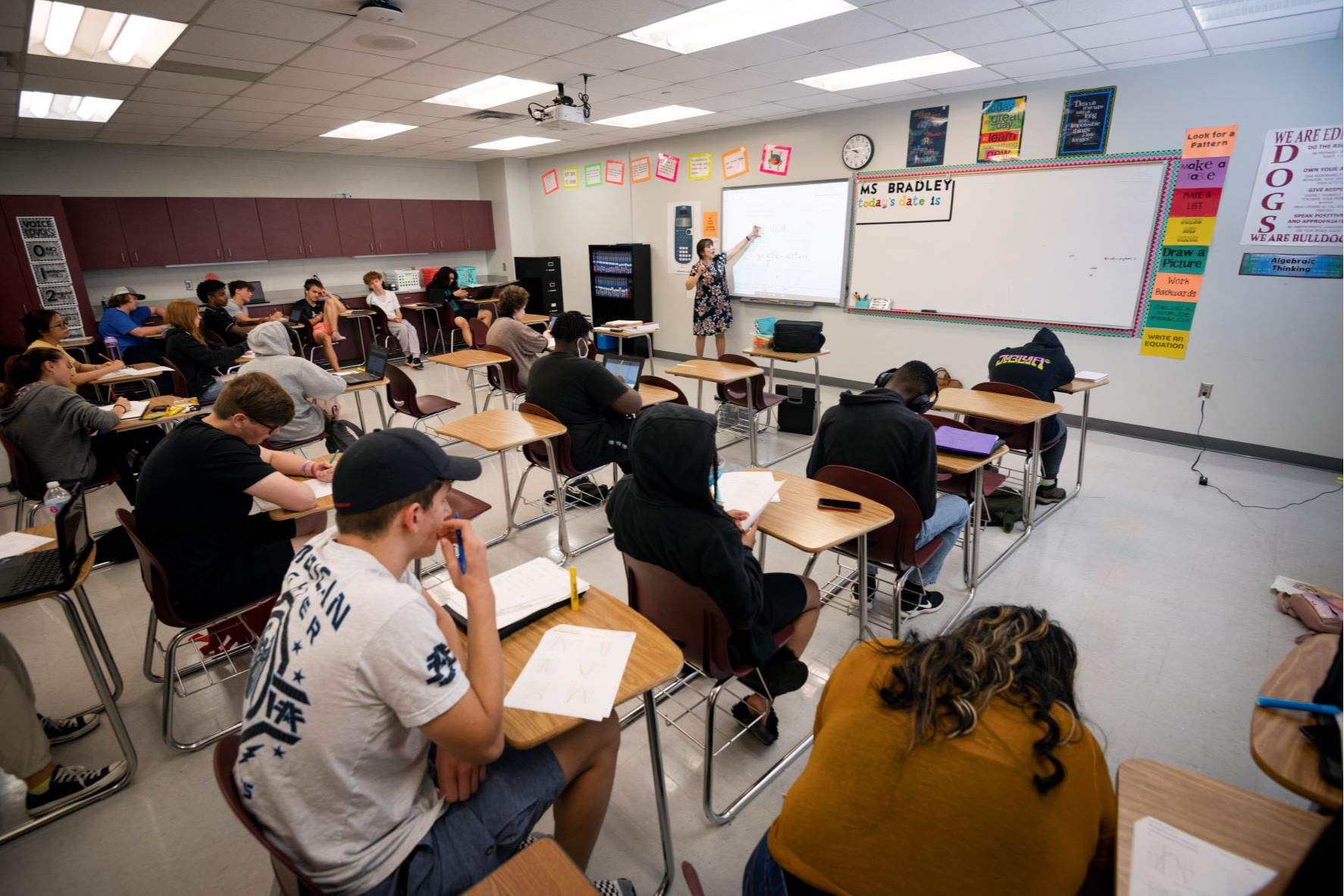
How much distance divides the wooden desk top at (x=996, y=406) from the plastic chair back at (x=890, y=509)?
1243mm

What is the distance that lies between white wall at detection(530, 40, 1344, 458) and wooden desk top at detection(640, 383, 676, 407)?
10.4 feet

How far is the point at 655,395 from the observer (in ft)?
12.7

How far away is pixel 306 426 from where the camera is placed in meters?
3.72

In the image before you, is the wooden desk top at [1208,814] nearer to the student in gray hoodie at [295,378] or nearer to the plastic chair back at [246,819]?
the plastic chair back at [246,819]


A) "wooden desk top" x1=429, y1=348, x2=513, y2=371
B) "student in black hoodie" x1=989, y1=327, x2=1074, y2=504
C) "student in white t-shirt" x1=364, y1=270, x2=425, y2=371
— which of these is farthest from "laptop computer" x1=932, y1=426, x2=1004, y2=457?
"student in white t-shirt" x1=364, y1=270, x2=425, y2=371

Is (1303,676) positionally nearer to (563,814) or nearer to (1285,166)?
(563,814)

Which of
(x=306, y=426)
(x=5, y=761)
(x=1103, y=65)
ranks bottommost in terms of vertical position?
(x=5, y=761)

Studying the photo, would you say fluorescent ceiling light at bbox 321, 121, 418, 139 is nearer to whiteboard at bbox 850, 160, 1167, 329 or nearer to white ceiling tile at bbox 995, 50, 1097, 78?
whiteboard at bbox 850, 160, 1167, 329

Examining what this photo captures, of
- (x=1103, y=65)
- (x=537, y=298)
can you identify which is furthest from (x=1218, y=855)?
(x=537, y=298)

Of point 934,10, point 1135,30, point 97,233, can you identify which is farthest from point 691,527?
point 97,233

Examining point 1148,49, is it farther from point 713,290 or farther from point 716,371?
point 713,290

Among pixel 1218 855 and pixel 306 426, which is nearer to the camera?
pixel 1218 855

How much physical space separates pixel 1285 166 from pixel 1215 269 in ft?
2.30

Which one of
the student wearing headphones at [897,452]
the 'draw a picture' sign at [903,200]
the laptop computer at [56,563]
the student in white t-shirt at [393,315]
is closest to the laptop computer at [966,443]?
the student wearing headphones at [897,452]
